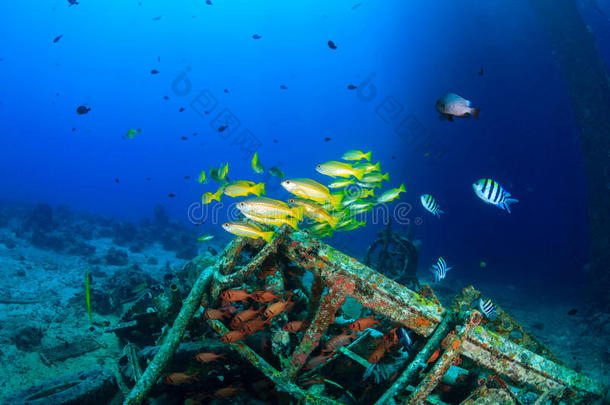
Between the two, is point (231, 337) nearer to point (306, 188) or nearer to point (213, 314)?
point (213, 314)

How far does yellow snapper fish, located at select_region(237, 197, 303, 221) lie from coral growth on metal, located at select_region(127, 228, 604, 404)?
0.29 metres

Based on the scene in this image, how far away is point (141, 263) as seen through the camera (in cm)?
1448

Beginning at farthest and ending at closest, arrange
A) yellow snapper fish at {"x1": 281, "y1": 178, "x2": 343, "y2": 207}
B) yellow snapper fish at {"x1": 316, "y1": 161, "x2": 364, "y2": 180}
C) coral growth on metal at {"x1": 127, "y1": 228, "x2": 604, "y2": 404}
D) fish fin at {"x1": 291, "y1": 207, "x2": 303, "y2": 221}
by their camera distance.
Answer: yellow snapper fish at {"x1": 316, "y1": 161, "x2": 364, "y2": 180} → yellow snapper fish at {"x1": 281, "y1": 178, "x2": 343, "y2": 207} → fish fin at {"x1": 291, "y1": 207, "x2": 303, "y2": 221} → coral growth on metal at {"x1": 127, "y1": 228, "x2": 604, "y2": 404}

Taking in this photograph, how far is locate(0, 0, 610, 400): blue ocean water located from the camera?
4009cm

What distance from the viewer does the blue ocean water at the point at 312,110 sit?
132 feet

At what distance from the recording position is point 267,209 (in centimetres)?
293

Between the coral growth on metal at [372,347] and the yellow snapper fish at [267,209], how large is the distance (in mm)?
290

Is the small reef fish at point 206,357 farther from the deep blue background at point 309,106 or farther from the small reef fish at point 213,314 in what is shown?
the deep blue background at point 309,106

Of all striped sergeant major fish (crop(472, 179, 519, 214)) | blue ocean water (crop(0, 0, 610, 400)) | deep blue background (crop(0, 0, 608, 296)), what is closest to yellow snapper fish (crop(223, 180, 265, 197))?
striped sergeant major fish (crop(472, 179, 519, 214))

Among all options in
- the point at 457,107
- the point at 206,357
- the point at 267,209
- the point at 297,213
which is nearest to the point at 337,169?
the point at 457,107

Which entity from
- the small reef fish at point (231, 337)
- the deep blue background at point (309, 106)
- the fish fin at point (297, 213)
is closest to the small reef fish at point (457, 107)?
the fish fin at point (297, 213)

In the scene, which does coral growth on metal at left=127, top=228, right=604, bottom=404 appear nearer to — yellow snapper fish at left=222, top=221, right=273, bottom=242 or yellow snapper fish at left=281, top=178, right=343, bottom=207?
yellow snapper fish at left=222, top=221, right=273, bottom=242

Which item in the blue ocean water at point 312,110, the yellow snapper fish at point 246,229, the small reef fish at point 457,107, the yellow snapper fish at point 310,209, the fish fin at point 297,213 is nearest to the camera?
the yellow snapper fish at point 246,229

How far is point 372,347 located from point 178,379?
7.09 ft
